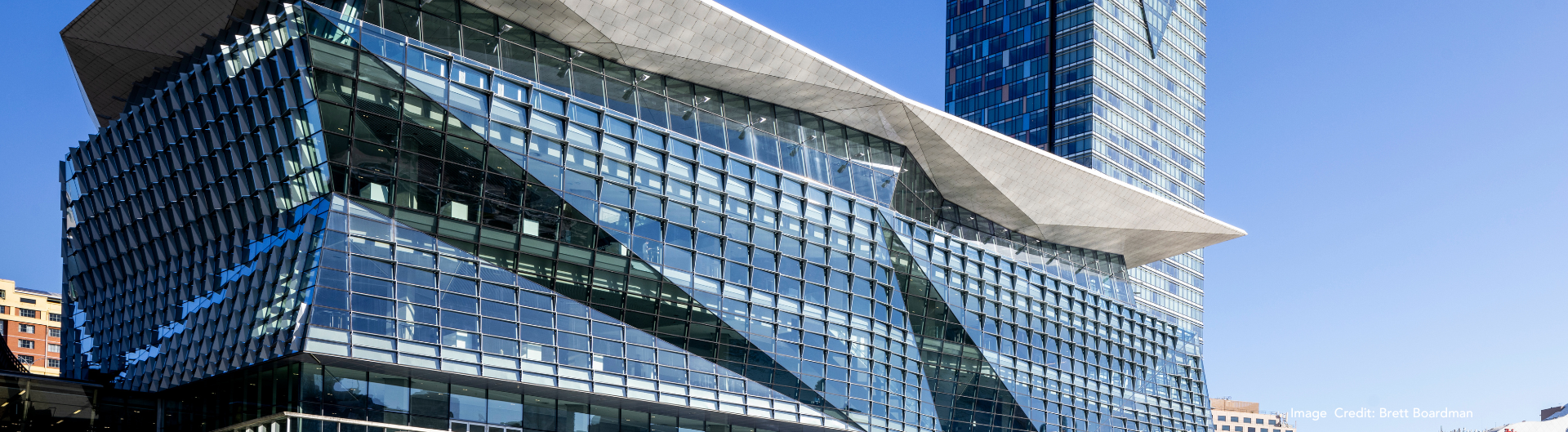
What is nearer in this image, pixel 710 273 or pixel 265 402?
pixel 265 402

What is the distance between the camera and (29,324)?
130 metres

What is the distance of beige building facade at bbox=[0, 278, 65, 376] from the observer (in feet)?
422

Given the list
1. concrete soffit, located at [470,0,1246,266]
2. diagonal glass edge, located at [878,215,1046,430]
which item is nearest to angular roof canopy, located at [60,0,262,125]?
concrete soffit, located at [470,0,1246,266]

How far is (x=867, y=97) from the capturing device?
5044cm

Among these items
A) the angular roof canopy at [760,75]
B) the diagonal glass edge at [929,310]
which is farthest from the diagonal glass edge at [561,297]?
the angular roof canopy at [760,75]

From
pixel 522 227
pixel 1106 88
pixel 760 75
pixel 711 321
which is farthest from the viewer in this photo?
pixel 1106 88

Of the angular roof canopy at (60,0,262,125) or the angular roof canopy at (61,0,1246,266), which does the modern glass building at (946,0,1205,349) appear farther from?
the angular roof canopy at (60,0,262,125)

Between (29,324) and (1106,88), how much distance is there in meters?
101

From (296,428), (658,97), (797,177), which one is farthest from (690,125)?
(296,428)

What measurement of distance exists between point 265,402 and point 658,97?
612 inches

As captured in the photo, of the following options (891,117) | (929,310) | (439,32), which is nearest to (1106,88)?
(929,310)

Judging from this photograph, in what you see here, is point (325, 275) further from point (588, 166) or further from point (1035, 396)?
point (1035, 396)

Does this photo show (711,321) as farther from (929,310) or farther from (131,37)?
(131,37)

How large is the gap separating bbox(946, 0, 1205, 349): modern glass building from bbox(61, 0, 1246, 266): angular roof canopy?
53.4 metres
